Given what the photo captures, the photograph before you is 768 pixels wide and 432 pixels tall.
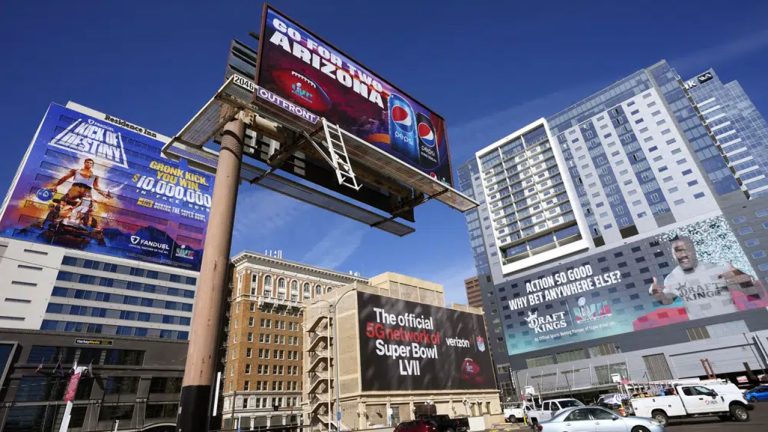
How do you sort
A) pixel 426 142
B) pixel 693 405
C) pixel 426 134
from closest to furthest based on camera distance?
pixel 426 142
pixel 426 134
pixel 693 405

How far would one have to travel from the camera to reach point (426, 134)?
1712cm

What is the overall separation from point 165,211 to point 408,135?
3005 inches

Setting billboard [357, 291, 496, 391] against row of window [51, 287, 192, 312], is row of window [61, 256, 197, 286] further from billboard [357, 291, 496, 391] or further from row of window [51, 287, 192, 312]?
billboard [357, 291, 496, 391]

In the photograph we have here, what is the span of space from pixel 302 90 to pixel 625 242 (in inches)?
4465

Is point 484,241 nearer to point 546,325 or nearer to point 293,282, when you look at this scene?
point 546,325

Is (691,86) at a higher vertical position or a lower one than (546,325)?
higher

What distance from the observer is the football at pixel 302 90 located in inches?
494

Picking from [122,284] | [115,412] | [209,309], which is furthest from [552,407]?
[122,284]

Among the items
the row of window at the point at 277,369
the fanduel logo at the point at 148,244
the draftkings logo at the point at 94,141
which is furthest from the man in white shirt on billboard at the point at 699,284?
the draftkings logo at the point at 94,141

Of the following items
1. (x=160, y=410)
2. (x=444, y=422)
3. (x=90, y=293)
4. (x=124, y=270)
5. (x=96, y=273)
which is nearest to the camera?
(x=444, y=422)

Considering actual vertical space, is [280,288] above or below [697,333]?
above

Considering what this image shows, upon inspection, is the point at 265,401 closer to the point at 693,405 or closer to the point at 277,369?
the point at 277,369

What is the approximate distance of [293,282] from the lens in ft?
302

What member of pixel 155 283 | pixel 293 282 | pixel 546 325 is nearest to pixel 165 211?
pixel 155 283
